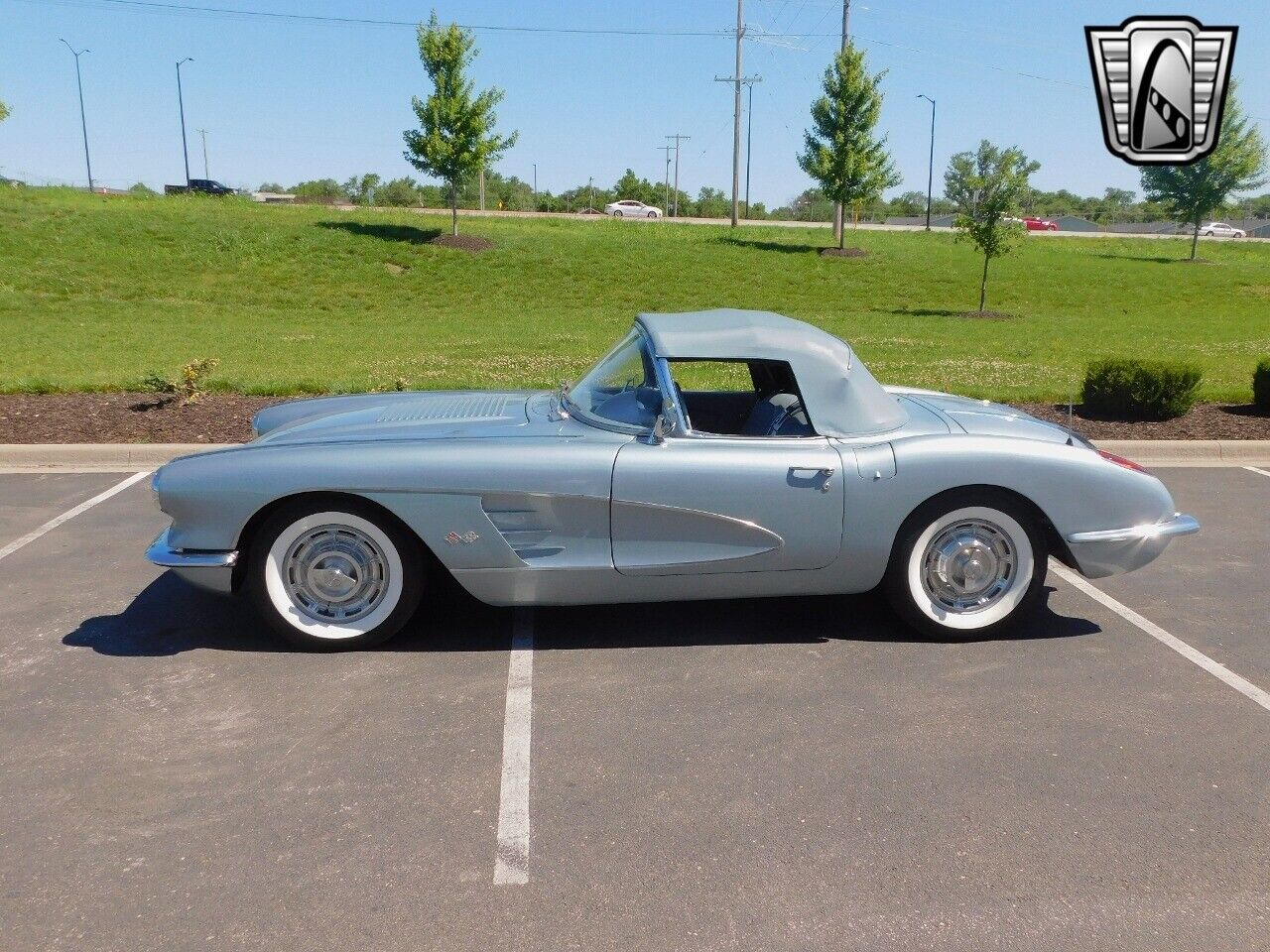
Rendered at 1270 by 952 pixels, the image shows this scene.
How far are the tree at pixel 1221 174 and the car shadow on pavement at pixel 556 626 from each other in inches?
1547

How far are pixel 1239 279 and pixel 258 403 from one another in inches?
1274

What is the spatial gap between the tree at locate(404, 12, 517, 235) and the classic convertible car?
27.4m

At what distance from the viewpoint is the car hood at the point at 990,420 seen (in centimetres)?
487

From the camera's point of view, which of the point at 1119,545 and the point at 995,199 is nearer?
the point at 1119,545

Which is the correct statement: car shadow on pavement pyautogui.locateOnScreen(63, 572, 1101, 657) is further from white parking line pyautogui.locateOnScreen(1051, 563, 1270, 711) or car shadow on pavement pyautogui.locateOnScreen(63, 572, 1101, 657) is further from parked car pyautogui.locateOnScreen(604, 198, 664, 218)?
parked car pyautogui.locateOnScreen(604, 198, 664, 218)

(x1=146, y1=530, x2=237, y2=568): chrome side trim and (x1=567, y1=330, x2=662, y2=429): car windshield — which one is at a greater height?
(x1=567, y1=330, x2=662, y2=429): car windshield

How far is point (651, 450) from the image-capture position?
4.50m

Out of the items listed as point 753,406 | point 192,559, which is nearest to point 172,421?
point 192,559

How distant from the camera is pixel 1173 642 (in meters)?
4.80

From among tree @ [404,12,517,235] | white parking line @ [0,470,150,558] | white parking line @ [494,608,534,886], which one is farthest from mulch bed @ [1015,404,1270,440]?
tree @ [404,12,517,235]

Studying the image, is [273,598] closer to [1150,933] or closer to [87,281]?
[1150,933]

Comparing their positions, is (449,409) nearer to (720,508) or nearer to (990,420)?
(720,508)

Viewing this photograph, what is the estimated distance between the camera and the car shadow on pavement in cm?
470
